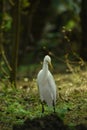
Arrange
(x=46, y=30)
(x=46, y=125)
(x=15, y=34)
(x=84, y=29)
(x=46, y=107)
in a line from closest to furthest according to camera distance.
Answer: (x=46, y=125) < (x=46, y=107) < (x=15, y=34) < (x=84, y=29) < (x=46, y=30)

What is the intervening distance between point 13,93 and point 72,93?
45.7 inches

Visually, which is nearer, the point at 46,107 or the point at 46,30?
the point at 46,107

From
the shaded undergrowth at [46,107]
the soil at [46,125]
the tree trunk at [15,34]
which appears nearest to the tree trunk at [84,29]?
the shaded undergrowth at [46,107]

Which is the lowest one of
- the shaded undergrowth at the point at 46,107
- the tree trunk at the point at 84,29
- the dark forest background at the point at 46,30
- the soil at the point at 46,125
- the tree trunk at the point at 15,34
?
the soil at the point at 46,125


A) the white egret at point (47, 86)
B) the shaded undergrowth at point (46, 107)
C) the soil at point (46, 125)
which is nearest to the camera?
the soil at point (46, 125)

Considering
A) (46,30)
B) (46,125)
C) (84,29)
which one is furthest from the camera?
(46,30)

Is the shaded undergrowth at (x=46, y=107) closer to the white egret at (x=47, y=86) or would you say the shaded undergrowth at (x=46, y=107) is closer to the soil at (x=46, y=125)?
the soil at (x=46, y=125)

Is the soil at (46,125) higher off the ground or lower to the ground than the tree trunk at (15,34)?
lower

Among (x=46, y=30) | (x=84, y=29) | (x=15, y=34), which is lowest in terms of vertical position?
(x=15, y=34)

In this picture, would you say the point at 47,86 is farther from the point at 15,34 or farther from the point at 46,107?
the point at 15,34

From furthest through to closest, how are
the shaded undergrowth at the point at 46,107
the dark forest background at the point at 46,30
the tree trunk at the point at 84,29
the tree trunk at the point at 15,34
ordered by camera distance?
the dark forest background at the point at 46,30, the tree trunk at the point at 84,29, the tree trunk at the point at 15,34, the shaded undergrowth at the point at 46,107

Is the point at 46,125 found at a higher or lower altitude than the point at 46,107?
lower

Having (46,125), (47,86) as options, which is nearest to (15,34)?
(47,86)

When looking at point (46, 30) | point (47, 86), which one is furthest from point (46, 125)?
point (46, 30)
